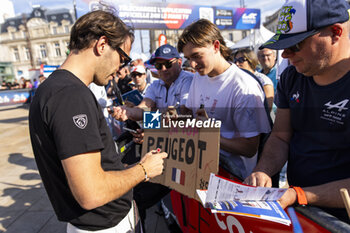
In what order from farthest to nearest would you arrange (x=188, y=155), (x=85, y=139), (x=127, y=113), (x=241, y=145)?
(x=127, y=113), (x=241, y=145), (x=188, y=155), (x=85, y=139)

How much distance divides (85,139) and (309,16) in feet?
4.05

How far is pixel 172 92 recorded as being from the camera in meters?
2.94

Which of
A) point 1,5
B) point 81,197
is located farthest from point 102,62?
point 1,5

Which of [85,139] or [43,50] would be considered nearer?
[85,139]

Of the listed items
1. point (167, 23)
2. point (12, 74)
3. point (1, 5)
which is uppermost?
point (1, 5)

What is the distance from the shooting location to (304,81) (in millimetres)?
1433

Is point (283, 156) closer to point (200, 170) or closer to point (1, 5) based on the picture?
point (200, 170)

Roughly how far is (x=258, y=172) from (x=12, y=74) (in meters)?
64.7

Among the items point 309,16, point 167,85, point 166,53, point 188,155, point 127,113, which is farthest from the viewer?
point 167,85

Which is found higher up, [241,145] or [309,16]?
[309,16]

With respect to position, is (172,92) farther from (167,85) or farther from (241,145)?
(241,145)

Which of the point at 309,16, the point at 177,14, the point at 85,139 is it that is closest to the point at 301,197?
the point at 309,16

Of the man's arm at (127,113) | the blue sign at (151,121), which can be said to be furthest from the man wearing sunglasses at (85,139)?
the man's arm at (127,113)

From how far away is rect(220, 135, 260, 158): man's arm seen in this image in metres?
1.82
